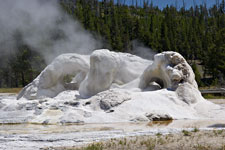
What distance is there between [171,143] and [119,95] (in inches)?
203

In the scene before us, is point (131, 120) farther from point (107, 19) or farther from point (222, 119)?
point (107, 19)

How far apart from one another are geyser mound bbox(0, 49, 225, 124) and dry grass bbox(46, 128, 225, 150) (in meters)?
3.57

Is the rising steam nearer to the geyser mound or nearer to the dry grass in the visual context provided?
the geyser mound

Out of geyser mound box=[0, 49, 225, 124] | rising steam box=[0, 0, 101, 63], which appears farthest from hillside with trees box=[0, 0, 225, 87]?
geyser mound box=[0, 49, 225, 124]

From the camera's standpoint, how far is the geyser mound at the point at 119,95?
32.5ft

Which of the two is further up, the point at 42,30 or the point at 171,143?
the point at 42,30

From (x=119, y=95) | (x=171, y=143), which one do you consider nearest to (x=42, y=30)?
(x=119, y=95)

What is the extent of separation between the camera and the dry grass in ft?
17.0

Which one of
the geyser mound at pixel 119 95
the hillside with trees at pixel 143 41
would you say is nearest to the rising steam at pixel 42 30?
the hillside with trees at pixel 143 41

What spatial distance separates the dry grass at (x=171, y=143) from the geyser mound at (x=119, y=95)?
357 centimetres

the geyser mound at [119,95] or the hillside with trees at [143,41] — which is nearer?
the geyser mound at [119,95]

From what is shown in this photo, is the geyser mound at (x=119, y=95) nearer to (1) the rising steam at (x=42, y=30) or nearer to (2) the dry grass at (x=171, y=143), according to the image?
(2) the dry grass at (x=171, y=143)

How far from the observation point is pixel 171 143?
5512mm

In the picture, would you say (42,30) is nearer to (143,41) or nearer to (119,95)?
(143,41)
